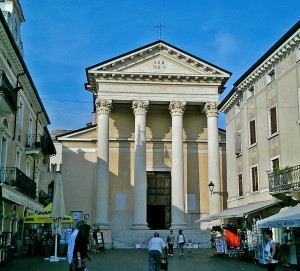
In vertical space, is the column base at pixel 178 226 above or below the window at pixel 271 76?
below

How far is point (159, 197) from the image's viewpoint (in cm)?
4022

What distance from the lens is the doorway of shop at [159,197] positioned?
131ft

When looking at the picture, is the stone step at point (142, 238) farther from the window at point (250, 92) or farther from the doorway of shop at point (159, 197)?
the window at point (250, 92)

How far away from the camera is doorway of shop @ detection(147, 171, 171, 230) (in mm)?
40031

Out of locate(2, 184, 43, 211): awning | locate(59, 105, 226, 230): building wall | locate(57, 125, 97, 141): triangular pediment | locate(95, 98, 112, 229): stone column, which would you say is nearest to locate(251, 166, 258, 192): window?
locate(2, 184, 43, 211): awning

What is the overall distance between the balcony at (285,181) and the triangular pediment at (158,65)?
63.0 feet

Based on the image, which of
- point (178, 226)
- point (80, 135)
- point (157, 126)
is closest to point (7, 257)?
point (178, 226)

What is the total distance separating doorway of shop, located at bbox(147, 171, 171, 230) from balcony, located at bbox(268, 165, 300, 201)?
19.5m

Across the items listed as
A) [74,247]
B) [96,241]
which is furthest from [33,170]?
[74,247]

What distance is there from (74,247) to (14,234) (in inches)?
619

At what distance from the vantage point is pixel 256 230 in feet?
→ 69.7

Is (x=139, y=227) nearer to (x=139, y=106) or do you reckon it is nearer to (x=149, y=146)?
(x=149, y=146)

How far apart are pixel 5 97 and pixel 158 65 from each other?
2164 cm

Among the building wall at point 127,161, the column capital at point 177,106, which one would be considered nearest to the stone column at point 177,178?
the column capital at point 177,106
